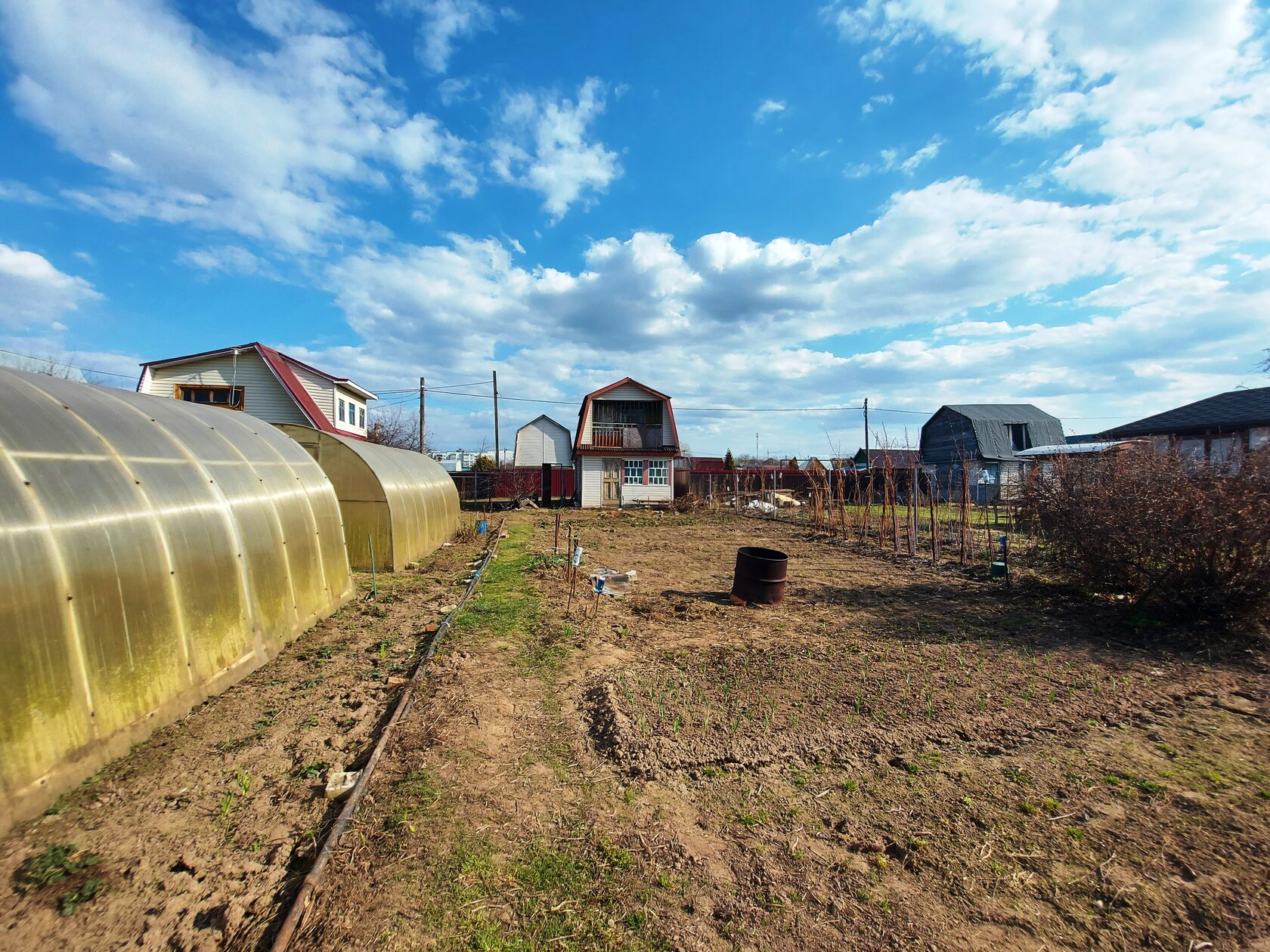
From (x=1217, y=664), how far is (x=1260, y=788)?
303cm

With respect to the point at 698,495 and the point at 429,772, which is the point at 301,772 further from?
the point at 698,495

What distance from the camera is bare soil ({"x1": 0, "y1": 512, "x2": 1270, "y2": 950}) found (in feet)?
8.07

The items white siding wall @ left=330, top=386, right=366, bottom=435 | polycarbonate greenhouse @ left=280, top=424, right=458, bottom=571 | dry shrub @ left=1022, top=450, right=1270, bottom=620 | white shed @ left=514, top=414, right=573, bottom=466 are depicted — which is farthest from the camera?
white shed @ left=514, top=414, right=573, bottom=466

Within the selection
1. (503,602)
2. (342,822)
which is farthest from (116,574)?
(503,602)

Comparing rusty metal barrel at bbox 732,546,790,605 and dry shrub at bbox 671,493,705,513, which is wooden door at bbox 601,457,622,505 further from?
rusty metal barrel at bbox 732,546,790,605

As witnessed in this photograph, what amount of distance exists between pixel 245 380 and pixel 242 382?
13 centimetres

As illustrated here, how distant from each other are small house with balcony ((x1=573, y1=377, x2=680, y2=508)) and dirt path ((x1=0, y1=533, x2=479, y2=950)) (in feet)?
72.2

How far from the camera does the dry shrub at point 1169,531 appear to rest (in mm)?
6102

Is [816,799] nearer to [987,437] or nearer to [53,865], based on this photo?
[53,865]

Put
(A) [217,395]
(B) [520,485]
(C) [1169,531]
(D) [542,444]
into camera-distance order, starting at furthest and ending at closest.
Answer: (D) [542,444] < (B) [520,485] < (A) [217,395] < (C) [1169,531]

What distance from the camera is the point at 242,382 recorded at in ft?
63.0

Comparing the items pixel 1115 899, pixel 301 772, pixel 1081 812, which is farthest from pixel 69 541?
pixel 1081 812

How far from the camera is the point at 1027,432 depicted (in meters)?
32.5

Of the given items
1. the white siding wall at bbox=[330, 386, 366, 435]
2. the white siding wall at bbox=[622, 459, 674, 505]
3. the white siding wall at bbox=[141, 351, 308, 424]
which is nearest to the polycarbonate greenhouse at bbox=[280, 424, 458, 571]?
the white siding wall at bbox=[141, 351, 308, 424]
